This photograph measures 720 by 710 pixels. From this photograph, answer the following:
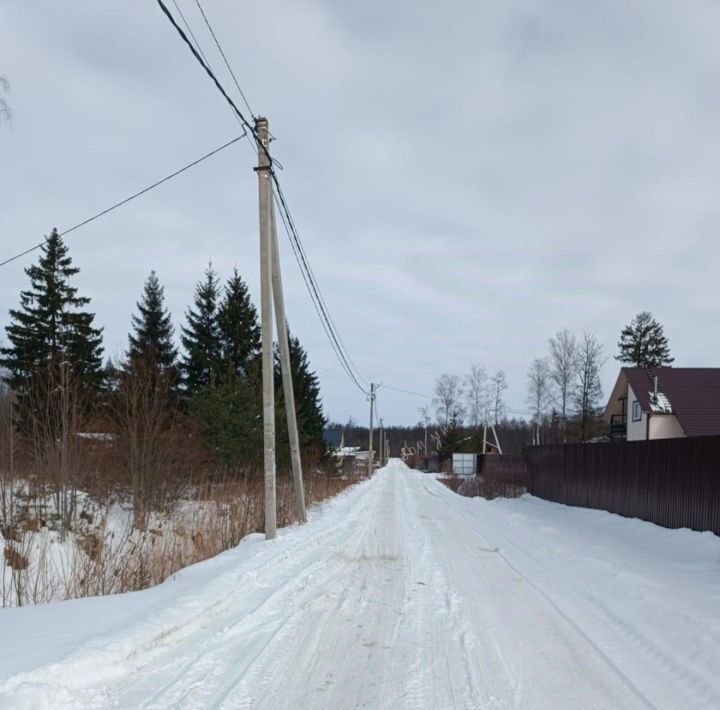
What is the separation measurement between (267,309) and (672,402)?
27038mm

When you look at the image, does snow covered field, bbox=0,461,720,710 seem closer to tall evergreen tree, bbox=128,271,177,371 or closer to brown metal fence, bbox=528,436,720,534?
brown metal fence, bbox=528,436,720,534

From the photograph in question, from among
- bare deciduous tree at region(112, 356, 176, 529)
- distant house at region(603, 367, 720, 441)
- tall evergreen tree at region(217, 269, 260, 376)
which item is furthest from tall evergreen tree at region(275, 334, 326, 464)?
distant house at region(603, 367, 720, 441)

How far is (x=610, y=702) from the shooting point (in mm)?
4547

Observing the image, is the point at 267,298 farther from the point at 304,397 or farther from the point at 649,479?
the point at 304,397

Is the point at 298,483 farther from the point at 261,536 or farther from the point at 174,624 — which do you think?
the point at 174,624

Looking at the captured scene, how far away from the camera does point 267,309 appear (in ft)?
41.8

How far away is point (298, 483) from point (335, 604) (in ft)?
25.4

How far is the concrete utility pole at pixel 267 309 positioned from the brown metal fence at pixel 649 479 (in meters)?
7.48

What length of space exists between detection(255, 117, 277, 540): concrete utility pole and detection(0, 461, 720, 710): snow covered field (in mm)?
1746

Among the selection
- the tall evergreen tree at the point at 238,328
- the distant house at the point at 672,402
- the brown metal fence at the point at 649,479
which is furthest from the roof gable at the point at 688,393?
the tall evergreen tree at the point at 238,328

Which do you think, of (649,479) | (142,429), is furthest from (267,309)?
(649,479)

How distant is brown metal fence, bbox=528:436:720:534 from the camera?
37.5ft

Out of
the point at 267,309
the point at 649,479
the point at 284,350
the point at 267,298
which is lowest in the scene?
the point at 649,479

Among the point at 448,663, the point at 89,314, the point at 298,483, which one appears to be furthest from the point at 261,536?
the point at 89,314
